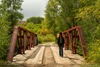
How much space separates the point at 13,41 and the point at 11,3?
23430 mm

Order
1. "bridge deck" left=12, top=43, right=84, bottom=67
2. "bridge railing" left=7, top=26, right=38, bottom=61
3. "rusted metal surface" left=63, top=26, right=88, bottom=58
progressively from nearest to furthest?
"bridge deck" left=12, top=43, right=84, bottom=67 → "bridge railing" left=7, top=26, right=38, bottom=61 → "rusted metal surface" left=63, top=26, right=88, bottom=58

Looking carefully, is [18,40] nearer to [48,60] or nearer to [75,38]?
[48,60]

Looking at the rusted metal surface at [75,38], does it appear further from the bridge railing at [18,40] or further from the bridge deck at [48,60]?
the bridge railing at [18,40]

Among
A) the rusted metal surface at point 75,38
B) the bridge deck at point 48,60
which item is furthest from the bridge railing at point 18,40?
the rusted metal surface at point 75,38

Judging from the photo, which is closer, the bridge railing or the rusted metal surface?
the bridge railing

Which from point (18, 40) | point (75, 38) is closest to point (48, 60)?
point (75, 38)

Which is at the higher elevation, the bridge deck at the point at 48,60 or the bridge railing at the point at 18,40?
the bridge railing at the point at 18,40

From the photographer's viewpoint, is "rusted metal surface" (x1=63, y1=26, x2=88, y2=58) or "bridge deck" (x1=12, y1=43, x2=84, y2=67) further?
"rusted metal surface" (x1=63, y1=26, x2=88, y2=58)

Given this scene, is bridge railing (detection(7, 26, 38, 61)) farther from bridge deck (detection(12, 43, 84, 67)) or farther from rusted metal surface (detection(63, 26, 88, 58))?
rusted metal surface (detection(63, 26, 88, 58))

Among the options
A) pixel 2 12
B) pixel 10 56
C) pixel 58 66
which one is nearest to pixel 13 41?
pixel 10 56

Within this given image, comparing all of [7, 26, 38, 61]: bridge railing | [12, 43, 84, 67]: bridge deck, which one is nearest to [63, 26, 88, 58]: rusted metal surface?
[12, 43, 84, 67]: bridge deck

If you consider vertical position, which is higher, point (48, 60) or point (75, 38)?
point (75, 38)

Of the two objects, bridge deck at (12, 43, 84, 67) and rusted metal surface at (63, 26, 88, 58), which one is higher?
rusted metal surface at (63, 26, 88, 58)

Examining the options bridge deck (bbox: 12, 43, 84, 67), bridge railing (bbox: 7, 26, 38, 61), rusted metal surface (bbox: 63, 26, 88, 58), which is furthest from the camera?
rusted metal surface (bbox: 63, 26, 88, 58)
